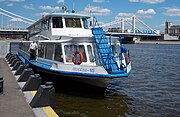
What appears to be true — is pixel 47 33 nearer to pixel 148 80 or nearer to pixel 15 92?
pixel 15 92

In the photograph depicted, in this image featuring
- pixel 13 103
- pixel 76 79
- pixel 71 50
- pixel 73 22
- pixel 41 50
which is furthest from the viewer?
pixel 41 50

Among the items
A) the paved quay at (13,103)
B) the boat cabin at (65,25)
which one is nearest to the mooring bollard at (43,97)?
the paved quay at (13,103)

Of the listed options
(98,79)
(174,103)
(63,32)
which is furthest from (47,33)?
(174,103)

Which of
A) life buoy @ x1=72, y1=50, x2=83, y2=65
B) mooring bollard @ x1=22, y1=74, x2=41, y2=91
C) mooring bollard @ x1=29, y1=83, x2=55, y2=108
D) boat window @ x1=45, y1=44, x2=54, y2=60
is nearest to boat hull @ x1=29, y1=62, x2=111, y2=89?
life buoy @ x1=72, y1=50, x2=83, y2=65

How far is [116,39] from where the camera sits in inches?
496

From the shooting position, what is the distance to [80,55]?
36.8 feet

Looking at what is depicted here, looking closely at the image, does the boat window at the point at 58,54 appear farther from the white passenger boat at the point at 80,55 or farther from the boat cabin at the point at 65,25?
the boat cabin at the point at 65,25

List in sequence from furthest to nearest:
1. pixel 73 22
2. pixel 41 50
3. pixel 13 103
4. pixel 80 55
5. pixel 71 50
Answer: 1. pixel 41 50
2. pixel 73 22
3. pixel 71 50
4. pixel 80 55
5. pixel 13 103

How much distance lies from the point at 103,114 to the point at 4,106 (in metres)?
3.56

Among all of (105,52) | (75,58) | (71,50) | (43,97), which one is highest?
(71,50)

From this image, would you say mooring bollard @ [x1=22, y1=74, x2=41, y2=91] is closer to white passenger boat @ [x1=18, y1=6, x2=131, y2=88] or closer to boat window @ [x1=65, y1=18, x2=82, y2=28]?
white passenger boat @ [x1=18, y1=6, x2=131, y2=88]

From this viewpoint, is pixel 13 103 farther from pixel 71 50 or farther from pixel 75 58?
pixel 71 50

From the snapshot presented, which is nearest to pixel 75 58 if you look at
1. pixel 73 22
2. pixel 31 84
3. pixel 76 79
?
pixel 76 79

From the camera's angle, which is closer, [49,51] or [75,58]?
[75,58]
